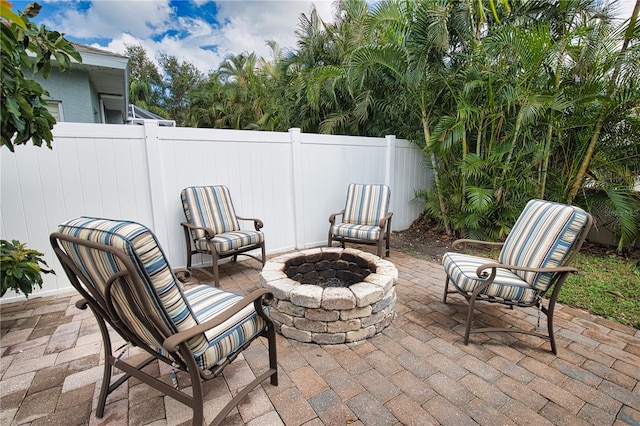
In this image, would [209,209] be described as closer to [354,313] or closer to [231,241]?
[231,241]

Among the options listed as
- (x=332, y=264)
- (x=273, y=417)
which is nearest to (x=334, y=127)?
(x=332, y=264)

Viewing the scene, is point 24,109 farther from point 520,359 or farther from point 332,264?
point 520,359

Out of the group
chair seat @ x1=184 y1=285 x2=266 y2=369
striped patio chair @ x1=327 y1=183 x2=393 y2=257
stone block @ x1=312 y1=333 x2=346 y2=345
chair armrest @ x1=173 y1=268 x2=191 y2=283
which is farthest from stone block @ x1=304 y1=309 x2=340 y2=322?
striped patio chair @ x1=327 y1=183 x2=393 y2=257

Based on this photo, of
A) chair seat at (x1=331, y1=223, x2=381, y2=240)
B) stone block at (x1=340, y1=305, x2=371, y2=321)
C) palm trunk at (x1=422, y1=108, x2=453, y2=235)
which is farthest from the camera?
palm trunk at (x1=422, y1=108, x2=453, y2=235)

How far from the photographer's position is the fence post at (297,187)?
4.35 metres

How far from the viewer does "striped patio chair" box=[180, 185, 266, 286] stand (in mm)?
3273

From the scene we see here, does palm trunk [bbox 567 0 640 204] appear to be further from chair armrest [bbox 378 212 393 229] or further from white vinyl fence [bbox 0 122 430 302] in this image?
chair armrest [bbox 378 212 393 229]

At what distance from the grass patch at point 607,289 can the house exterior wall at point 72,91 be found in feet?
24.8

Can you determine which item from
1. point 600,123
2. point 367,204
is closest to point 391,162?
point 367,204

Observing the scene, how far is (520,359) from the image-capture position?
204cm

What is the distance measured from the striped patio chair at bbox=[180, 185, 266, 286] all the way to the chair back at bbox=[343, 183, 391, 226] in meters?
1.45

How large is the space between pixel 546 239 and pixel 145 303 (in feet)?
8.69

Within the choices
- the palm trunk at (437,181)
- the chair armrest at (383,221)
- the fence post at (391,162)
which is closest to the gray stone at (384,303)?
the chair armrest at (383,221)

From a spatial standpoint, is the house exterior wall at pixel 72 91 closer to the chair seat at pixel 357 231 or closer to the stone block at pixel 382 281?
the chair seat at pixel 357 231
